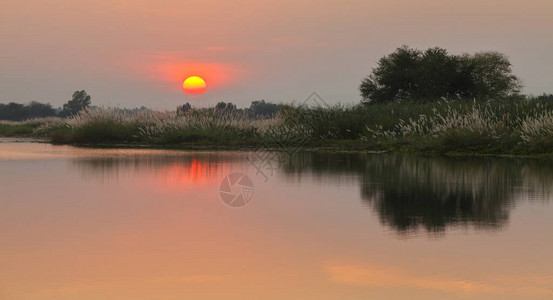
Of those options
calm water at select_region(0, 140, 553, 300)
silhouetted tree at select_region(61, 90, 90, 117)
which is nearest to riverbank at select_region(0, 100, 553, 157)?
calm water at select_region(0, 140, 553, 300)

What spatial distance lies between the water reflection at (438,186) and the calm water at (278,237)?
0.14 ft

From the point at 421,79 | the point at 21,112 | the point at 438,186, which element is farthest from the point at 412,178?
the point at 21,112

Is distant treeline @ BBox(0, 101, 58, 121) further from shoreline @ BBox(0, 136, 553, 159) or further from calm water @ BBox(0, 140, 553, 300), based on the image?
calm water @ BBox(0, 140, 553, 300)

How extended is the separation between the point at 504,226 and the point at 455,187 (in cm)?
519

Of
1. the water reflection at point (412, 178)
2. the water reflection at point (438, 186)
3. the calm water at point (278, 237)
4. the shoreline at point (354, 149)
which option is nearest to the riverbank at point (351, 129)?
the shoreline at point (354, 149)

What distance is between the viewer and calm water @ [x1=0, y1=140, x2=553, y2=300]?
22.5ft

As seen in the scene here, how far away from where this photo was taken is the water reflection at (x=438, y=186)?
11.0 metres

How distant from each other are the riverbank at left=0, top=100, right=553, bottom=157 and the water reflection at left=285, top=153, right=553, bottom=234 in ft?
10.7

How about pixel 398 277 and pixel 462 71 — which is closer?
pixel 398 277

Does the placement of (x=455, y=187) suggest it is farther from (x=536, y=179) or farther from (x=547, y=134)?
(x=547, y=134)

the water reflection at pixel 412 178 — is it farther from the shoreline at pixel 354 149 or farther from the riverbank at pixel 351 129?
the riverbank at pixel 351 129

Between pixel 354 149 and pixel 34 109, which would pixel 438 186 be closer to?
pixel 354 149

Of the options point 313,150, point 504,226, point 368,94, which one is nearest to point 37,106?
point 368,94

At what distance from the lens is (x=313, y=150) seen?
1246 inches
